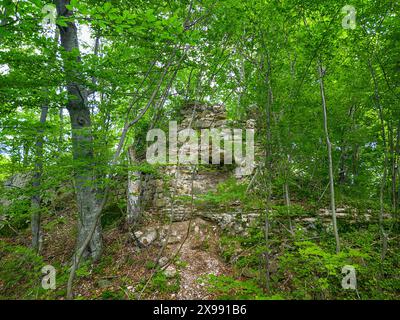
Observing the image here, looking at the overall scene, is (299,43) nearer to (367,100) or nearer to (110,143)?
(367,100)

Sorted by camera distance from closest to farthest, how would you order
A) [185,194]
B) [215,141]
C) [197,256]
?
[197,256] → [185,194] → [215,141]

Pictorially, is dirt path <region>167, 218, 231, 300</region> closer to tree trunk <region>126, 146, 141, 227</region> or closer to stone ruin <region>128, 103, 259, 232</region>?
stone ruin <region>128, 103, 259, 232</region>

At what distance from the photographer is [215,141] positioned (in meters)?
6.64

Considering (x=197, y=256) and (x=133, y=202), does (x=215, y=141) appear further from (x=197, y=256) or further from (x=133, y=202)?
(x=197, y=256)

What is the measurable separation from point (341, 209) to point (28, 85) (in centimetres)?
707

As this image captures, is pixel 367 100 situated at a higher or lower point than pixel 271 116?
higher

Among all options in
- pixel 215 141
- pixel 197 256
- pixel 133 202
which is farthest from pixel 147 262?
pixel 215 141

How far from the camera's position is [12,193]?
3686 millimetres

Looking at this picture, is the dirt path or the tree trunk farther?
the tree trunk

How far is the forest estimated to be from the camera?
304cm

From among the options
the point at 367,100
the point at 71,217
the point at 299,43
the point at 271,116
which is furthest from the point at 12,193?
the point at 367,100

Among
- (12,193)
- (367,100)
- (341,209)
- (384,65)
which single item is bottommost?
(341,209)

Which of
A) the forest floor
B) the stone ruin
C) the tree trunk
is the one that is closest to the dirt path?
the forest floor

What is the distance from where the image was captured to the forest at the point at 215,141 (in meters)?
3.04
